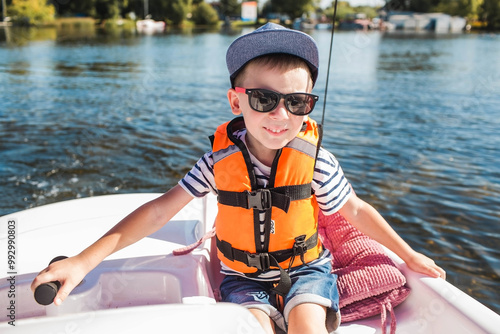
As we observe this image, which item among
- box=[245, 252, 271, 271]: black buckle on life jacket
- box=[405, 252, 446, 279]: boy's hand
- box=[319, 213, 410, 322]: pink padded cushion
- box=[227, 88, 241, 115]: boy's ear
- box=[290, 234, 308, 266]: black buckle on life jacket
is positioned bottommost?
box=[319, 213, 410, 322]: pink padded cushion

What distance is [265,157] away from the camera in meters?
1.97

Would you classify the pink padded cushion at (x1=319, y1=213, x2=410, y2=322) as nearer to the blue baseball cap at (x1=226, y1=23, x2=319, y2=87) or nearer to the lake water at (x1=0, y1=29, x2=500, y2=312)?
the blue baseball cap at (x1=226, y1=23, x2=319, y2=87)

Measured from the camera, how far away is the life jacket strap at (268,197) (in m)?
1.88

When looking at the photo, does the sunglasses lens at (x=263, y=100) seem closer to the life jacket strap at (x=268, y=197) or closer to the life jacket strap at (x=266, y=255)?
the life jacket strap at (x=268, y=197)

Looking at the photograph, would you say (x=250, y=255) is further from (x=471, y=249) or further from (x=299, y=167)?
(x=471, y=249)

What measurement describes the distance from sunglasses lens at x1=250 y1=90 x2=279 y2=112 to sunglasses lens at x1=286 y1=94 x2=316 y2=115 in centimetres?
5

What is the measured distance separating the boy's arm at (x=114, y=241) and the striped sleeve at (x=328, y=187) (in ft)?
1.89

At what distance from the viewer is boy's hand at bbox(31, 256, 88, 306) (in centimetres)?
153

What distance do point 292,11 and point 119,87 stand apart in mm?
57890

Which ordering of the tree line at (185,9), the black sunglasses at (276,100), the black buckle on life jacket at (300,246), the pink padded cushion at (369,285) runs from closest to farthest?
1. the black sunglasses at (276,100)
2. the black buckle on life jacket at (300,246)
3. the pink padded cushion at (369,285)
4. the tree line at (185,9)

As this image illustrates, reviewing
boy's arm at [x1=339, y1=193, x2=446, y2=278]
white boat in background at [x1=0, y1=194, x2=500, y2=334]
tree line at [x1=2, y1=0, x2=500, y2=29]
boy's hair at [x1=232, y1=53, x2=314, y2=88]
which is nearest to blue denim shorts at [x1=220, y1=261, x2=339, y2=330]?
white boat in background at [x1=0, y1=194, x2=500, y2=334]

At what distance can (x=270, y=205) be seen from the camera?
74.2 inches

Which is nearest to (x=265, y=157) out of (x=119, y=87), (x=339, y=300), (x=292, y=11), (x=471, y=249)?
(x=339, y=300)

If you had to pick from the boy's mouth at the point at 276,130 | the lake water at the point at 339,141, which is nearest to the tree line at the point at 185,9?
the lake water at the point at 339,141
